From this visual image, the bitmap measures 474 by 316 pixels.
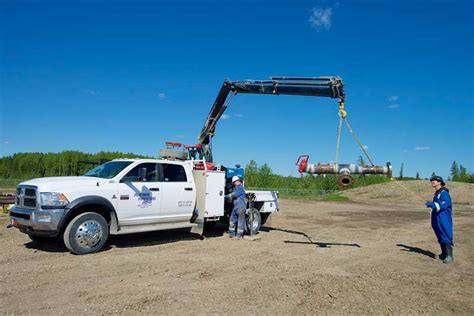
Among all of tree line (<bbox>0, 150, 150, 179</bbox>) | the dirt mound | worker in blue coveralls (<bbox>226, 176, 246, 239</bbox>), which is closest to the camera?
worker in blue coveralls (<bbox>226, 176, 246, 239</bbox>)

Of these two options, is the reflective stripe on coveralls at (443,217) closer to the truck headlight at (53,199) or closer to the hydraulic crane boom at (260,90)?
the hydraulic crane boom at (260,90)

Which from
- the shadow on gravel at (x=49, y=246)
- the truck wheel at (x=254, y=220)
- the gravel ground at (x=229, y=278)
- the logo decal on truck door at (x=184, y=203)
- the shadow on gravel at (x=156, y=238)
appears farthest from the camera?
the truck wheel at (x=254, y=220)

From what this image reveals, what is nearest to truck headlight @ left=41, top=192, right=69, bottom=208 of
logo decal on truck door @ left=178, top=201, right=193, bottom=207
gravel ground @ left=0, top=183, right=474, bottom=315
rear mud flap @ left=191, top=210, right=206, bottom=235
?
gravel ground @ left=0, top=183, right=474, bottom=315

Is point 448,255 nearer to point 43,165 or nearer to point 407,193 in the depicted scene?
point 407,193

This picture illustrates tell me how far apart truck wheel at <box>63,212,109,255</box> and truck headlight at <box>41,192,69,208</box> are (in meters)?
0.43

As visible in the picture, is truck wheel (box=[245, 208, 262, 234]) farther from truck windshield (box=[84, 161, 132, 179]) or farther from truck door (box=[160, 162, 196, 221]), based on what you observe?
truck windshield (box=[84, 161, 132, 179])

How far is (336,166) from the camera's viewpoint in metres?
8.55

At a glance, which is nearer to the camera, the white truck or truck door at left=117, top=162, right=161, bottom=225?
the white truck

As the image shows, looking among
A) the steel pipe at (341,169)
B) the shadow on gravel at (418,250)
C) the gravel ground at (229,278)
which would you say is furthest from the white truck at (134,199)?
the shadow on gravel at (418,250)

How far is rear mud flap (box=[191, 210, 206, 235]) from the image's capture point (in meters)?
9.91

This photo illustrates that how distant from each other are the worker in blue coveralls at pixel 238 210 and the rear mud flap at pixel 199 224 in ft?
3.40

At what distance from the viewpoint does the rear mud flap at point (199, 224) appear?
9.91 m

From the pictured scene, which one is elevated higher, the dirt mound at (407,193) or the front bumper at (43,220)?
the front bumper at (43,220)

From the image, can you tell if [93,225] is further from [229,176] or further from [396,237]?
[396,237]
